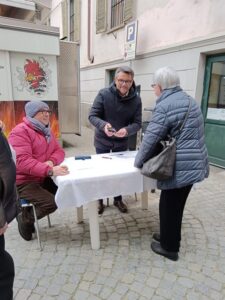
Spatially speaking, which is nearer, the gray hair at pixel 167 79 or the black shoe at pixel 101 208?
the gray hair at pixel 167 79

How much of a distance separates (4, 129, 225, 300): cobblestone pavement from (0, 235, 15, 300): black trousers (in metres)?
0.42

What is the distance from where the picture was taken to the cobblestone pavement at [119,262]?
2094 millimetres

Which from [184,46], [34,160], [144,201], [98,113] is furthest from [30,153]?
[184,46]

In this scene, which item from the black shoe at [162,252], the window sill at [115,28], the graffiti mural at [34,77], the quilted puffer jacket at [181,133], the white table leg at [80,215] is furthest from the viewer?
the window sill at [115,28]

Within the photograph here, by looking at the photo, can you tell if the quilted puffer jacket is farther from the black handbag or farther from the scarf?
the scarf

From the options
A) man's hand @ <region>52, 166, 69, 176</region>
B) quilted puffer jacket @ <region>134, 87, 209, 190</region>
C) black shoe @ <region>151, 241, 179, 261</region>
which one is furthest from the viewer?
black shoe @ <region>151, 241, 179, 261</region>

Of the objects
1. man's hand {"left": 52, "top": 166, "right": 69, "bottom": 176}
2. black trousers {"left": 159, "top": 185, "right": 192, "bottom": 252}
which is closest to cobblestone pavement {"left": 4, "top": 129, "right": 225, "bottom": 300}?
black trousers {"left": 159, "top": 185, "right": 192, "bottom": 252}

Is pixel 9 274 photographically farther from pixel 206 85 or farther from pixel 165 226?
pixel 206 85

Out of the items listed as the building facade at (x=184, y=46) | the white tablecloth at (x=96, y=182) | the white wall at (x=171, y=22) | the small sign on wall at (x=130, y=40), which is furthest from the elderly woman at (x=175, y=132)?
the small sign on wall at (x=130, y=40)

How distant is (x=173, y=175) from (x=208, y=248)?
40.6 inches

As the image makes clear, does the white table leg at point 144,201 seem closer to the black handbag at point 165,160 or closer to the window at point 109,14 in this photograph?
the black handbag at point 165,160

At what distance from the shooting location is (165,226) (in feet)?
7.84

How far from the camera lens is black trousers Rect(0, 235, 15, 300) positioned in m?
1.61

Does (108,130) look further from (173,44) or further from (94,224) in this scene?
(173,44)
